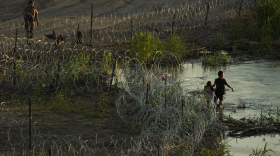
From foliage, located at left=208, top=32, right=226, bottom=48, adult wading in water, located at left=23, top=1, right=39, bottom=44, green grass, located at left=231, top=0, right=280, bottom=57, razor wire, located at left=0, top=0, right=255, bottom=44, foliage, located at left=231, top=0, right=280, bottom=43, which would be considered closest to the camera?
adult wading in water, located at left=23, top=1, right=39, bottom=44

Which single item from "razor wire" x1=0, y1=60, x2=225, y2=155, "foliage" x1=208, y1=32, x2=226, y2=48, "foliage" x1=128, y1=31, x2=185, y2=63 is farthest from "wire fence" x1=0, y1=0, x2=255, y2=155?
"foliage" x1=208, y1=32, x2=226, y2=48

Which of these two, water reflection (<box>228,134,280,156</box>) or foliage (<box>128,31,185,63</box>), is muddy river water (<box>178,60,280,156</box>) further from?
foliage (<box>128,31,185,63</box>)

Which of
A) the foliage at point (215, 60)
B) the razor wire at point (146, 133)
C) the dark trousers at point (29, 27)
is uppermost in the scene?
the dark trousers at point (29, 27)

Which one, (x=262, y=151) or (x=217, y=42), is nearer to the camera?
(x=262, y=151)

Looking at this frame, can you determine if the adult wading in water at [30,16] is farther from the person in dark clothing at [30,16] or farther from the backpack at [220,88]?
the backpack at [220,88]

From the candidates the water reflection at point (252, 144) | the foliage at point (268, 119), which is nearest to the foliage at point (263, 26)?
the foliage at point (268, 119)

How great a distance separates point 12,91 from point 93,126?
10.4 feet

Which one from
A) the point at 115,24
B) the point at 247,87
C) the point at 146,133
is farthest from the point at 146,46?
the point at 146,133

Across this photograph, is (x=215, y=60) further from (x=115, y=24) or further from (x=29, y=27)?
(x=115, y=24)

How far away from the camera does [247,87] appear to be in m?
12.9

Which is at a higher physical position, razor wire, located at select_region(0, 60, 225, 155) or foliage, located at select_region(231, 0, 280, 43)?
foliage, located at select_region(231, 0, 280, 43)

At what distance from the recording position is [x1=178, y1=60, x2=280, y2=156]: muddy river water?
9.01 meters

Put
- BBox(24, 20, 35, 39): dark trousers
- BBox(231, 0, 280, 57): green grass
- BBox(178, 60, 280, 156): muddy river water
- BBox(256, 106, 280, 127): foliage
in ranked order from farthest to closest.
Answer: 1. BBox(231, 0, 280, 57): green grass
2. BBox(24, 20, 35, 39): dark trousers
3. BBox(256, 106, 280, 127): foliage
4. BBox(178, 60, 280, 156): muddy river water

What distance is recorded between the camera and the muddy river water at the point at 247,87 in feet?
29.6
